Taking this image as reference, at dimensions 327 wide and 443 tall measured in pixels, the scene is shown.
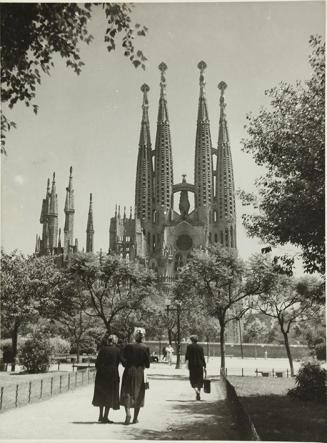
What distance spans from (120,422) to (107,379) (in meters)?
0.91

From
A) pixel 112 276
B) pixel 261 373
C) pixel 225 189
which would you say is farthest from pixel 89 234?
pixel 261 373

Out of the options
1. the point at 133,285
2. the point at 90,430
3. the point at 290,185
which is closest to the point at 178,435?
the point at 90,430

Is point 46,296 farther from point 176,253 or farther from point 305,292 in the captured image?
point 176,253

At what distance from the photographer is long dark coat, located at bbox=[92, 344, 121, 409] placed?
10.2 m

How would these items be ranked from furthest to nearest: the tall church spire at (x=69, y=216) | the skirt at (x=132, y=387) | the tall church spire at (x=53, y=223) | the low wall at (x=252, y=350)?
the tall church spire at (x=69, y=216) → the tall church spire at (x=53, y=223) → the low wall at (x=252, y=350) → the skirt at (x=132, y=387)

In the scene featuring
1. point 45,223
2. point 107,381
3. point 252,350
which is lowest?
point 252,350

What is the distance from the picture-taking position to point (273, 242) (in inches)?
570

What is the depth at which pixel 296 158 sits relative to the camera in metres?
12.4

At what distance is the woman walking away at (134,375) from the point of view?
1012cm

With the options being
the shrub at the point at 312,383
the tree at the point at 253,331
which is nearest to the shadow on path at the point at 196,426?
the shrub at the point at 312,383

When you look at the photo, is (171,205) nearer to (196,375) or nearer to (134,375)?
(196,375)

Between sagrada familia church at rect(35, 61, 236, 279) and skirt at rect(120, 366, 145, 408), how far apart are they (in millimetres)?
78250

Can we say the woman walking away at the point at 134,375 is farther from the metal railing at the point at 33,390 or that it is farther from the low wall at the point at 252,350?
the low wall at the point at 252,350

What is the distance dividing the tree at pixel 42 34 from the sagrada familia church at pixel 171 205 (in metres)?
78.8
